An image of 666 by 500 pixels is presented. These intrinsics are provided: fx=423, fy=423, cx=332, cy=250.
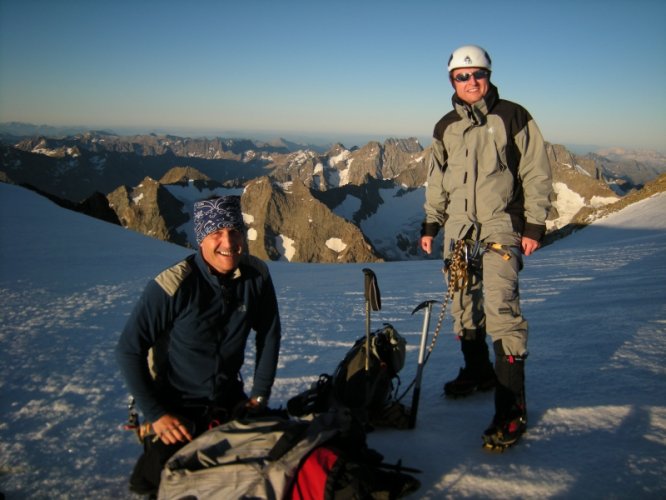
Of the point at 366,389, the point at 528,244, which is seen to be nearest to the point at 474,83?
Result: the point at 528,244

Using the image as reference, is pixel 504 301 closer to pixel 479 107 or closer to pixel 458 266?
pixel 458 266

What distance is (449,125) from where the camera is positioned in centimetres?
440

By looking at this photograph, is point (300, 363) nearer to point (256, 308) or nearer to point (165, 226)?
point (256, 308)

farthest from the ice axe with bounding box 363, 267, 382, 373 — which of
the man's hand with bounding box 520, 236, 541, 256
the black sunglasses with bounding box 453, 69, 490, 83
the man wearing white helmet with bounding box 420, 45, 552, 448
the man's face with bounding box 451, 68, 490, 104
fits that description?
the black sunglasses with bounding box 453, 69, 490, 83

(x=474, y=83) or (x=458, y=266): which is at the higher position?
(x=474, y=83)

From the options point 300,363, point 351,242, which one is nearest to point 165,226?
point 351,242

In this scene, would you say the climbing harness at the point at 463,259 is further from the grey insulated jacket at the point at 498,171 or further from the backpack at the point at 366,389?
the backpack at the point at 366,389

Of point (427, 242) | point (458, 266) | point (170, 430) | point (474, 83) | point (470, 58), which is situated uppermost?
point (470, 58)

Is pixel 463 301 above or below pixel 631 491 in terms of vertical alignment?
above

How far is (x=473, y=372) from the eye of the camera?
Result: 16.1ft

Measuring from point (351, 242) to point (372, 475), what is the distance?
132m

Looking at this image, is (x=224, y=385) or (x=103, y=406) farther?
(x=103, y=406)

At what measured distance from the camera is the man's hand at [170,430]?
3209 mm

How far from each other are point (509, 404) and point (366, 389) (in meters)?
1.34
